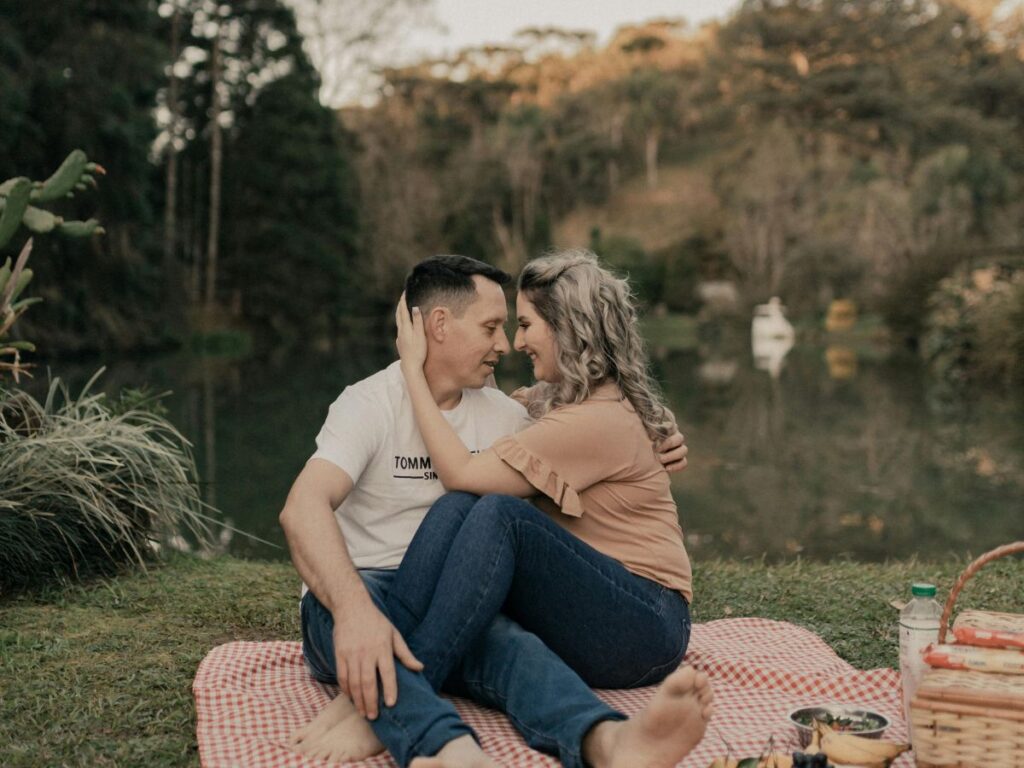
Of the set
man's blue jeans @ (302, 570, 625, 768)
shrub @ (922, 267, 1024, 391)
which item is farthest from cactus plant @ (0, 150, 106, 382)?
shrub @ (922, 267, 1024, 391)

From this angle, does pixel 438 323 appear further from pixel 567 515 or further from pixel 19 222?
pixel 19 222

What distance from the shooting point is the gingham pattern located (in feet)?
8.26

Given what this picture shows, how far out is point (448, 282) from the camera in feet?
9.92

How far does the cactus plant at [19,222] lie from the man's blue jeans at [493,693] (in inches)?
82.4

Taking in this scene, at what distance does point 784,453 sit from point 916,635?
7.28m

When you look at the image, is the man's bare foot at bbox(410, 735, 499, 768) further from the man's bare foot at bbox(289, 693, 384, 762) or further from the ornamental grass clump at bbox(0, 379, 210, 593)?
the ornamental grass clump at bbox(0, 379, 210, 593)

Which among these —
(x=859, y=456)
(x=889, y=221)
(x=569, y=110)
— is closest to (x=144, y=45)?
(x=859, y=456)

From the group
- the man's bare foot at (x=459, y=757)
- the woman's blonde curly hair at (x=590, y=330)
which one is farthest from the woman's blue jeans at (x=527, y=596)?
the woman's blonde curly hair at (x=590, y=330)

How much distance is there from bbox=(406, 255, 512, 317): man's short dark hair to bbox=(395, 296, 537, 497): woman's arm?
0.22m

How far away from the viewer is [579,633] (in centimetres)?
276

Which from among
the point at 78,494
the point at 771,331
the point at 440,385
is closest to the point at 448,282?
the point at 440,385

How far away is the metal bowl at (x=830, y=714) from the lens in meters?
2.42

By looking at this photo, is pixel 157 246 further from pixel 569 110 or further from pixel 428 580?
pixel 569 110

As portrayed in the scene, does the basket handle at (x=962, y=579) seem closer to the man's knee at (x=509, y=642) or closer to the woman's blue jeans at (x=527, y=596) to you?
the woman's blue jeans at (x=527, y=596)
